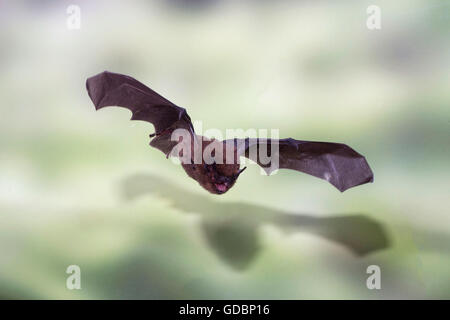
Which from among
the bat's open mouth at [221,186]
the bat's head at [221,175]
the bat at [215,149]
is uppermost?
the bat at [215,149]

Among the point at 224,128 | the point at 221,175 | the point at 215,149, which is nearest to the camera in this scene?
the point at 215,149

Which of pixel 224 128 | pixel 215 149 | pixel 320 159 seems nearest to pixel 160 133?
pixel 215 149

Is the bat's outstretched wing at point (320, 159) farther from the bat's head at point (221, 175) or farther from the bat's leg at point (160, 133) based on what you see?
the bat's leg at point (160, 133)

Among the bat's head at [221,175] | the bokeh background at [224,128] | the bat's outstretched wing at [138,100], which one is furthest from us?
the bokeh background at [224,128]

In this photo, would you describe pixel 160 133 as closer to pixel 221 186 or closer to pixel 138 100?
pixel 138 100

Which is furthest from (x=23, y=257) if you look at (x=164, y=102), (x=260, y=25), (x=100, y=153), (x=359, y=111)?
(x=359, y=111)

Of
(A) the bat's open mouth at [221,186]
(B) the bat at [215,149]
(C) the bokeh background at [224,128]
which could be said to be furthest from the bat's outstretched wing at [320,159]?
(C) the bokeh background at [224,128]
